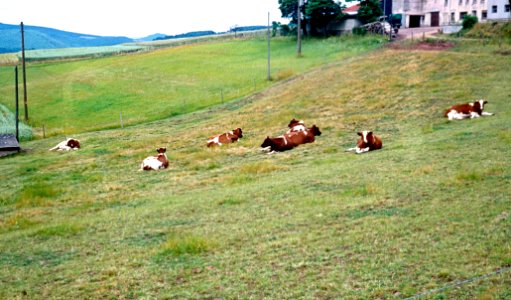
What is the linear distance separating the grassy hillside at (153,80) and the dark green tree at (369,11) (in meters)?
7.14

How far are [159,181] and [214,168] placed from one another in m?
1.96

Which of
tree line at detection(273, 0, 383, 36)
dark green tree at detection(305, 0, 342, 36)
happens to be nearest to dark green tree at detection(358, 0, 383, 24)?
tree line at detection(273, 0, 383, 36)

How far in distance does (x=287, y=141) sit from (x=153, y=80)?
38751 mm

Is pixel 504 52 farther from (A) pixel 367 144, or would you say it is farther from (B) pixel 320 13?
(B) pixel 320 13

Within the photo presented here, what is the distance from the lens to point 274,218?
10.7m

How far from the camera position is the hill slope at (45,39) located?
73312 mm

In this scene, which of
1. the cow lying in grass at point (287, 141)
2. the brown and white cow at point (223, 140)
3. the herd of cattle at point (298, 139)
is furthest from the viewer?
the brown and white cow at point (223, 140)

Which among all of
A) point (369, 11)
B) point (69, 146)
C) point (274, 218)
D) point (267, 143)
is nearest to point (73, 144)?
point (69, 146)

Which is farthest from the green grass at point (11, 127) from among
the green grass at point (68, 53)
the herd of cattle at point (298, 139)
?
the green grass at point (68, 53)

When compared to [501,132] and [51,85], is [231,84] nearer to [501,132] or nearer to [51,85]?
[51,85]

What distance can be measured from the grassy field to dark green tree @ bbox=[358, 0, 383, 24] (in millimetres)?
51362

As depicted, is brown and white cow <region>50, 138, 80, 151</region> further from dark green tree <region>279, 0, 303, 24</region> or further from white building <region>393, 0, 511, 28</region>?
dark green tree <region>279, 0, 303, 24</region>

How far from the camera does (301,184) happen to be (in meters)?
13.2

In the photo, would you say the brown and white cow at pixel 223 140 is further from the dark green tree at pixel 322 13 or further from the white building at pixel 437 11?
the dark green tree at pixel 322 13
